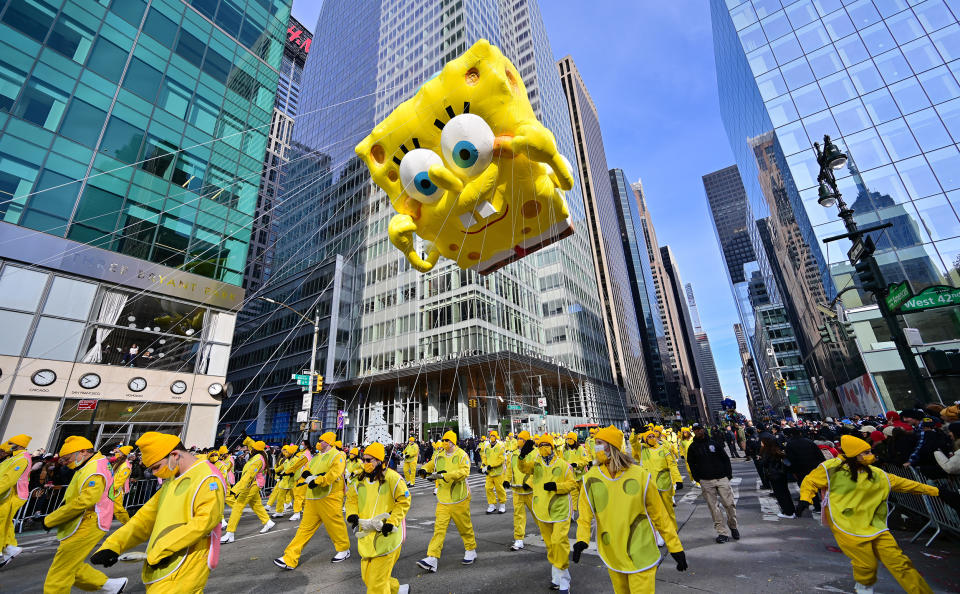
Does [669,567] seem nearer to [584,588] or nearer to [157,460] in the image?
[584,588]

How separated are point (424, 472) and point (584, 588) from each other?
350 cm

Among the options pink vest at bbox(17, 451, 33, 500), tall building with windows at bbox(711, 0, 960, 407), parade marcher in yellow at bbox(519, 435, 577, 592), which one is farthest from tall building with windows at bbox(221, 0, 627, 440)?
tall building with windows at bbox(711, 0, 960, 407)

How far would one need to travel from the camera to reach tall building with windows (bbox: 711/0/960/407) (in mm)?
20969

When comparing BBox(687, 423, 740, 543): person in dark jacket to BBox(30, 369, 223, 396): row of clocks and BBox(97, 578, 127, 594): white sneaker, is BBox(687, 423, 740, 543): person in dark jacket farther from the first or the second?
BBox(30, 369, 223, 396): row of clocks

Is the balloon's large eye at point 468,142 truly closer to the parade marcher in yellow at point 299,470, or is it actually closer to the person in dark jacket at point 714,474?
the person in dark jacket at point 714,474

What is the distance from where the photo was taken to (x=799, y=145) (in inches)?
1029

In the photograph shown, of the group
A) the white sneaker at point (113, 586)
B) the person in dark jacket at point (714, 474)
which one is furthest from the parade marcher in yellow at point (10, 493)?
the person in dark jacket at point (714, 474)

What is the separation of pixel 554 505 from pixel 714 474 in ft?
12.6

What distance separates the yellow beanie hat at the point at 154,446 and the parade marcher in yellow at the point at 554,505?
423cm

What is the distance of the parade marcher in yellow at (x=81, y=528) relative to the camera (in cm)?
498

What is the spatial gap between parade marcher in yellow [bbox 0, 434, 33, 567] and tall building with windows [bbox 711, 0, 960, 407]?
32.4 meters

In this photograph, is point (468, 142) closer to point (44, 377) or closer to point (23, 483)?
point (23, 483)

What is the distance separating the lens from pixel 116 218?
19062mm

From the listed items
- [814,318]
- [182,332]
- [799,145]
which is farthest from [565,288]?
[182,332]
